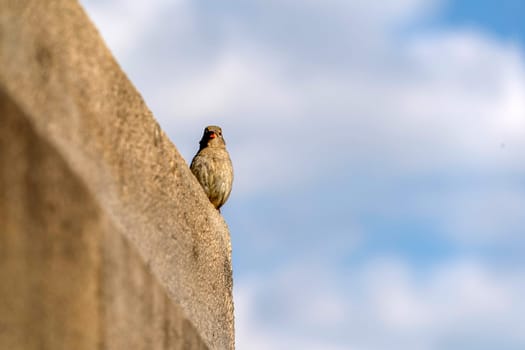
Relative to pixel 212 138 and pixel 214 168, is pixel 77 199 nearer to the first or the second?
pixel 214 168

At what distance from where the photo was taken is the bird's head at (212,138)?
10.5 meters

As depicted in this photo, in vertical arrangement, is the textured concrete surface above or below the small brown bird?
below

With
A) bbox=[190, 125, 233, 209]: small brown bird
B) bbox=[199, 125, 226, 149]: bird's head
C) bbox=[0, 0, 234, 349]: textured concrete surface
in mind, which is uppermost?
bbox=[199, 125, 226, 149]: bird's head

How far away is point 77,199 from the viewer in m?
2.96

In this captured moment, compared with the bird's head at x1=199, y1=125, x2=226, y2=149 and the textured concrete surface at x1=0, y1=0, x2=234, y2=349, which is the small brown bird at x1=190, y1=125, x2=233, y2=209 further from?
the textured concrete surface at x1=0, y1=0, x2=234, y2=349

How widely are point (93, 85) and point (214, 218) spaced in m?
2.13

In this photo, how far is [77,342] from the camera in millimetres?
2879

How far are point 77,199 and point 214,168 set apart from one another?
6675 millimetres

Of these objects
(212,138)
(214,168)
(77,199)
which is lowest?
(77,199)

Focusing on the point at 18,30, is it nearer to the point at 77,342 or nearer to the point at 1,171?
the point at 1,171

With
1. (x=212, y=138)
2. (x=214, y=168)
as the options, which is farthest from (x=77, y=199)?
(x=212, y=138)

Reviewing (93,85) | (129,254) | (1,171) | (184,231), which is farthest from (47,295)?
(184,231)

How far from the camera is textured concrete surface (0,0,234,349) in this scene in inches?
107

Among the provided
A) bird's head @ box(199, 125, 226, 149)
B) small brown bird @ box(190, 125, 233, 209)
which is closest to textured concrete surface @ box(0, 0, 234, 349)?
small brown bird @ box(190, 125, 233, 209)
